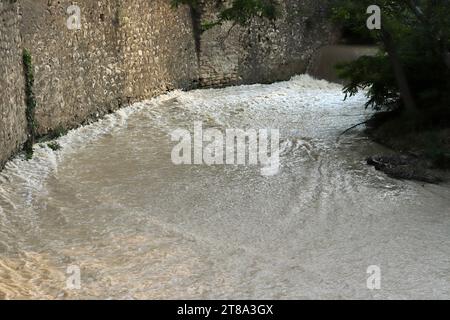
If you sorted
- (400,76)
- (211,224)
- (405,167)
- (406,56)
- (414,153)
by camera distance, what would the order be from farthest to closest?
(406,56) < (400,76) < (414,153) < (405,167) < (211,224)

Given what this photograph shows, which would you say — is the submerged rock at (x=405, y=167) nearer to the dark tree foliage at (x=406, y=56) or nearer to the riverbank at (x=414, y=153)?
the riverbank at (x=414, y=153)

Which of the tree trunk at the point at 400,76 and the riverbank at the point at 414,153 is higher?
the tree trunk at the point at 400,76

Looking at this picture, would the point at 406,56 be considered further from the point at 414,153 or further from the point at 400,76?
the point at 414,153

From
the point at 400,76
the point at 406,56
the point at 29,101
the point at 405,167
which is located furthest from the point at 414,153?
the point at 29,101

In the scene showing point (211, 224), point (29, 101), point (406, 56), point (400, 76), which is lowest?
point (211, 224)

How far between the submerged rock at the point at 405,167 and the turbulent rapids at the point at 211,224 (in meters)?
0.23

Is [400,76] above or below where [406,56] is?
below

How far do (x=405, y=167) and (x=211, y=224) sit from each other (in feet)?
12.0

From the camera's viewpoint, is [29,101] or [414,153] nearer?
[29,101]

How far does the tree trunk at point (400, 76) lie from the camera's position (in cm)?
1056

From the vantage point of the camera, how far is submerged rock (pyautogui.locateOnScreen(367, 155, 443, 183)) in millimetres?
8953

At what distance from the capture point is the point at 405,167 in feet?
30.5

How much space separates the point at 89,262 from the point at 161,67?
Answer: 922cm

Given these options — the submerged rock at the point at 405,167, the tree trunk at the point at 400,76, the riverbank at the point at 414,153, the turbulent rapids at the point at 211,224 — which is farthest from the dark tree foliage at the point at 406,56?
the submerged rock at the point at 405,167
